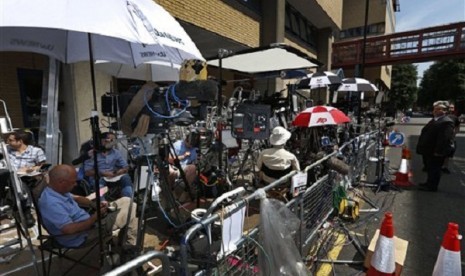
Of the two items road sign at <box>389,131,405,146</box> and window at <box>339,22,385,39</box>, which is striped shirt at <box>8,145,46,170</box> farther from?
window at <box>339,22,385,39</box>

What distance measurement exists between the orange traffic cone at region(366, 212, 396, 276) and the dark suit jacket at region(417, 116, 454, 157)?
3.83 m

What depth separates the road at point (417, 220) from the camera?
10.7 feet

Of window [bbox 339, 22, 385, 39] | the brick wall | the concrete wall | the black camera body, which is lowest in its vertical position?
the black camera body

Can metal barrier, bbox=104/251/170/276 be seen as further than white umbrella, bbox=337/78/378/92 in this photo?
No

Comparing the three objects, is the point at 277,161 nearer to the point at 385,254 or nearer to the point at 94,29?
the point at 385,254

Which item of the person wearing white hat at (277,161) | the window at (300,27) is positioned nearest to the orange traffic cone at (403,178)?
the person wearing white hat at (277,161)

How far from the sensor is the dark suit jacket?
217 inches

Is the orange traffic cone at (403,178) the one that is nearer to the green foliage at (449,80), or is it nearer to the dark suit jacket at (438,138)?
the dark suit jacket at (438,138)

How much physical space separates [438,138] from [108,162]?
5969 mm

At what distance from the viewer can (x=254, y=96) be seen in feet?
21.4

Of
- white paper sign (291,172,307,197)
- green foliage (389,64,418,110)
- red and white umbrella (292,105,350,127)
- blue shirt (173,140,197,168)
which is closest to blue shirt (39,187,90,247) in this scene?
white paper sign (291,172,307,197)

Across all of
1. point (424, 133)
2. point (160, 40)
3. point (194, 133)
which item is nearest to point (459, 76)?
point (424, 133)

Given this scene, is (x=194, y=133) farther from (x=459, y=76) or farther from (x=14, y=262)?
(x=459, y=76)

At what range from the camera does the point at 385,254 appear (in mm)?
2621
